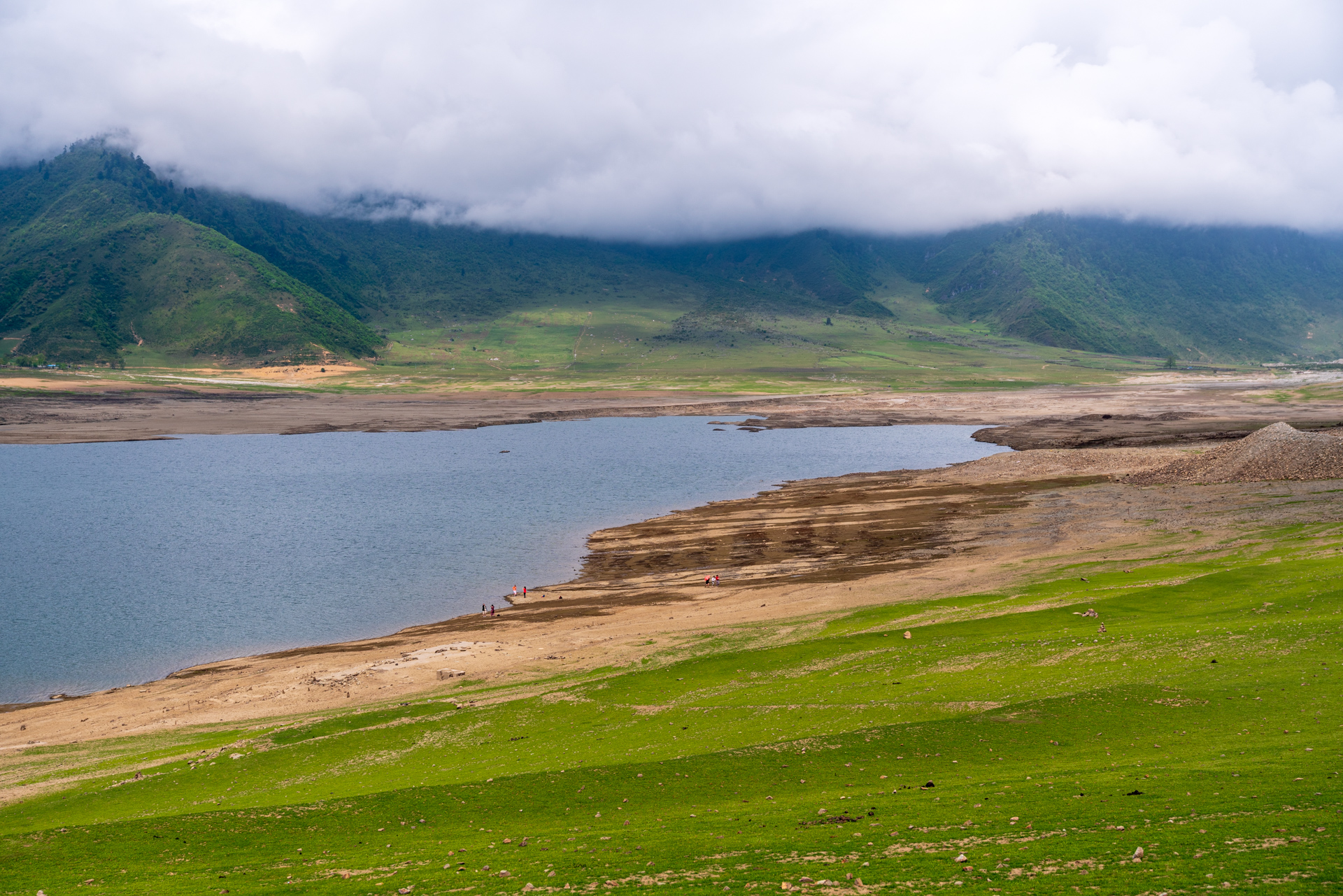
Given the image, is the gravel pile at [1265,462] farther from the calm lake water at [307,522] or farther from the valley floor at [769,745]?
the calm lake water at [307,522]

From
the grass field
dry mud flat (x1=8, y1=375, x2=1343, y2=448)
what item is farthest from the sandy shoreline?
dry mud flat (x1=8, y1=375, x2=1343, y2=448)

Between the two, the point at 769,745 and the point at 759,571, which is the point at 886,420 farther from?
the point at 769,745

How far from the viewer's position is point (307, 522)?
90.2 m

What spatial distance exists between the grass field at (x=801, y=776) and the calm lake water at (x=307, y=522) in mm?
23024

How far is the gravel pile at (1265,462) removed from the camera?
247 ft

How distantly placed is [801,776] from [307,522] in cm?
7738

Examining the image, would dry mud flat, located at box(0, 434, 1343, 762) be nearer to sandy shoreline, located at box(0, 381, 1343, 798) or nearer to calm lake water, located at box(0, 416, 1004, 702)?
sandy shoreline, located at box(0, 381, 1343, 798)

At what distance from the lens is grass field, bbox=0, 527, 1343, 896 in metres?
18.9

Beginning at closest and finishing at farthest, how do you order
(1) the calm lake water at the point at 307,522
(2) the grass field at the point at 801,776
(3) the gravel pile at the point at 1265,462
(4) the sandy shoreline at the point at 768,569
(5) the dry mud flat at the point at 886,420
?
1. (2) the grass field at the point at 801,776
2. (4) the sandy shoreline at the point at 768,569
3. (1) the calm lake water at the point at 307,522
4. (3) the gravel pile at the point at 1265,462
5. (5) the dry mud flat at the point at 886,420

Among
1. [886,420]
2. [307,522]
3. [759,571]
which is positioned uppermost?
[886,420]

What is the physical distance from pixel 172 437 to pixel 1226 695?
17726cm

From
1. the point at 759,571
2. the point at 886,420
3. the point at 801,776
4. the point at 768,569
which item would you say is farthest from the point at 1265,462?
the point at 886,420

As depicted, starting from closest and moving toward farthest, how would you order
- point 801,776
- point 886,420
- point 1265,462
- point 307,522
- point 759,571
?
point 801,776 < point 759,571 < point 1265,462 < point 307,522 < point 886,420

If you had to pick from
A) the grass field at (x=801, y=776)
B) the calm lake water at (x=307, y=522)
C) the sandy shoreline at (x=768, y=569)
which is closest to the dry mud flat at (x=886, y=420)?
the calm lake water at (x=307, y=522)
